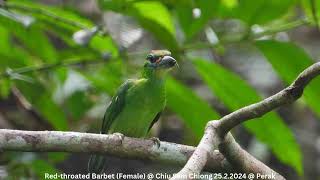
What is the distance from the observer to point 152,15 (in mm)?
2887

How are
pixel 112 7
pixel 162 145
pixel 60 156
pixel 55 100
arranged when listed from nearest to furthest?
pixel 162 145
pixel 112 7
pixel 60 156
pixel 55 100

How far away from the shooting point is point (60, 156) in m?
3.20

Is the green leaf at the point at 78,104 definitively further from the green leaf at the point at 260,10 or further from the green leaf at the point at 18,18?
the green leaf at the point at 260,10

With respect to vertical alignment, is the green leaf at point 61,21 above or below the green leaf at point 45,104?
above

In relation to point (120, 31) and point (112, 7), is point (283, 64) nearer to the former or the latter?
point (112, 7)

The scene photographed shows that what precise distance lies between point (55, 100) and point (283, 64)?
1.28 meters

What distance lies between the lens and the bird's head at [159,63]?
2876 mm

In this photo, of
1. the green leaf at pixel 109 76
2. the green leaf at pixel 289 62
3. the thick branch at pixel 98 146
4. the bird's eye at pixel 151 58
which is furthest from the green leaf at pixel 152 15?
the thick branch at pixel 98 146

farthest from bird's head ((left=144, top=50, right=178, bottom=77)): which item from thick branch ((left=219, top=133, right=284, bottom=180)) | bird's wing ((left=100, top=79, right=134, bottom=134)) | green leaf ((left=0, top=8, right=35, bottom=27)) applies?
thick branch ((left=219, top=133, right=284, bottom=180))

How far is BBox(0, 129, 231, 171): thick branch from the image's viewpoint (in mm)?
2094

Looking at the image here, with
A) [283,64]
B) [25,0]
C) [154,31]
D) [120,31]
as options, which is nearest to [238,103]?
[283,64]

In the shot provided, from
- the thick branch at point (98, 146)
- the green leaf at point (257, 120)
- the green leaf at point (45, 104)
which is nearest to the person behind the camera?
A: the thick branch at point (98, 146)

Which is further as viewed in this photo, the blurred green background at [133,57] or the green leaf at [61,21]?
the green leaf at [61,21]

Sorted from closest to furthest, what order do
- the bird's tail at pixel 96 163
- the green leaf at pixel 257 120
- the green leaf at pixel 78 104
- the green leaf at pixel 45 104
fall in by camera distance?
the green leaf at pixel 257 120 < the green leaf at pixel 45 104 < the bird's tail at pixel 96 163 < the green leaf at pixel 78 104
